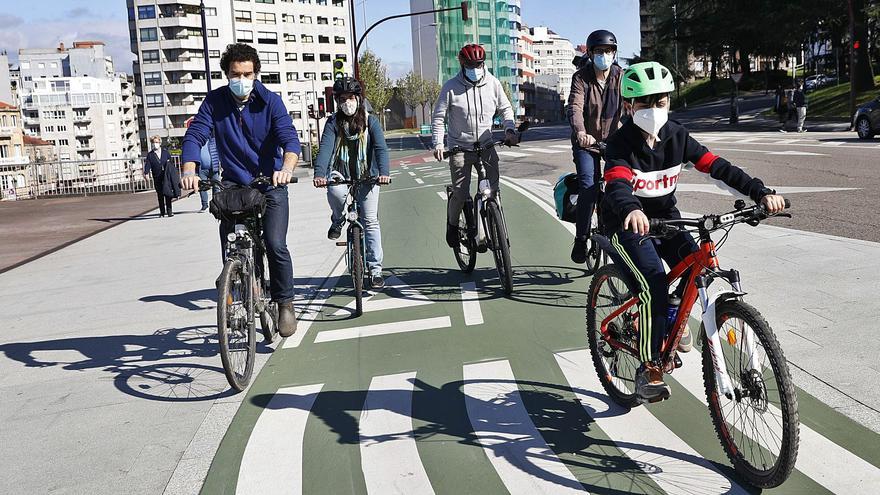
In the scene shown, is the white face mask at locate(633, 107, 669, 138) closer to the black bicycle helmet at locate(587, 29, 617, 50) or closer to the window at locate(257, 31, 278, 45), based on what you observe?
the black bicycle helmet at locate(587, 29, 617, 50)

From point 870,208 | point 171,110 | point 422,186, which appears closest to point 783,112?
point 422,186

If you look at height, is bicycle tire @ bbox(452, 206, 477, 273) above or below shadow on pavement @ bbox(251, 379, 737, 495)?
above

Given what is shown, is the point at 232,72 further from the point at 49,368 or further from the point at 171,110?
the point at 171,110

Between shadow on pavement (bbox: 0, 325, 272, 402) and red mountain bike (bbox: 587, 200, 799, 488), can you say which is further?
shadow on pavement (bbox: 0, 325, 272, 402)

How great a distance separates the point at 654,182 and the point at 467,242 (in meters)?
4.05

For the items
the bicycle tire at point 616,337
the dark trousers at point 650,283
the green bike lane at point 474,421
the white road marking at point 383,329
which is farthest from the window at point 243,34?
the dark trousers at point 650,283

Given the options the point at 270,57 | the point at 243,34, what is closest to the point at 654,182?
the point at 243,34

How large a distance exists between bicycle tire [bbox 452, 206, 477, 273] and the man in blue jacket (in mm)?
2446

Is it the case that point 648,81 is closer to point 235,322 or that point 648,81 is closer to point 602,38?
point 235,322

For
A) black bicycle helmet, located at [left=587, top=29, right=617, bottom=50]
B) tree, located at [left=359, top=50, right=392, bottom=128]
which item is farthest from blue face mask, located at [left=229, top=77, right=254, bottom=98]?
tree, located at [left=359, top=50, right=392, bottom=128]

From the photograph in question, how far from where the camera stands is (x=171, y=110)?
115 metres

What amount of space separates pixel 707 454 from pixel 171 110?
388 feet

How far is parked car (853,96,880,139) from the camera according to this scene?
24.5 m

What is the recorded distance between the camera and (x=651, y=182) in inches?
164
